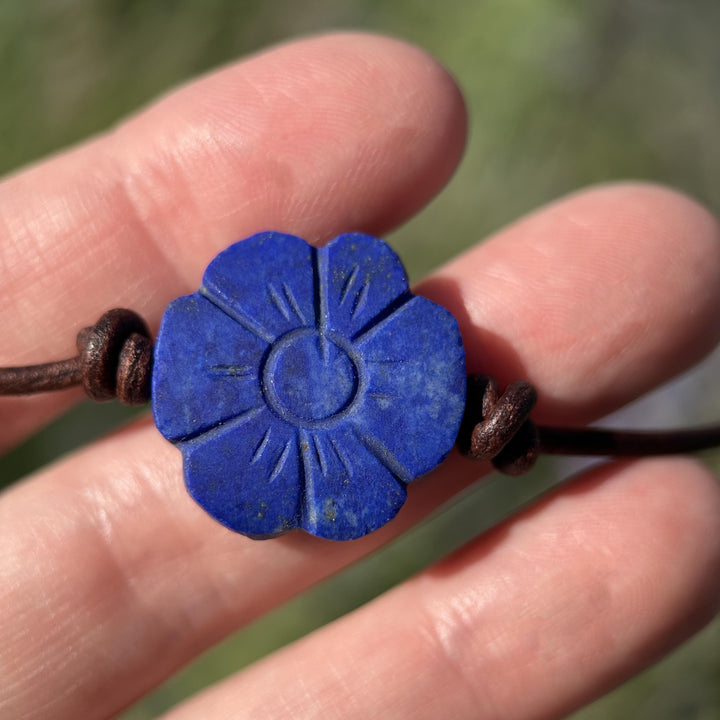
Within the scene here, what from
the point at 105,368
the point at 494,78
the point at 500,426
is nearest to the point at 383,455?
the point at 500,426

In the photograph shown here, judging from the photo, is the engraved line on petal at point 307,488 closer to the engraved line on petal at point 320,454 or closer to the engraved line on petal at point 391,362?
the engraved line on petal at point 320,454

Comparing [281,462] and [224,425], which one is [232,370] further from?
[281,462]

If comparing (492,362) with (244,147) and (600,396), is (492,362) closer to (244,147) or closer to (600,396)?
(600,396)

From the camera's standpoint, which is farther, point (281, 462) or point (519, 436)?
point (519, 436)

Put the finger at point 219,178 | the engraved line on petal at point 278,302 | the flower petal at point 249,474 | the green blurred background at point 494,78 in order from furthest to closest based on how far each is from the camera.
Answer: the green blurred background at point 494,78
the finger at point 219,178
the engraved line on petal at point 278,302
the flower petal at point 249,474

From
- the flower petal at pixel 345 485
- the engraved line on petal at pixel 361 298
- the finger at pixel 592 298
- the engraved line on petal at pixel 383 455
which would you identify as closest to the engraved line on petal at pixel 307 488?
the flower petal at pixel 345 485

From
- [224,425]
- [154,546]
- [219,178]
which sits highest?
[219,178]

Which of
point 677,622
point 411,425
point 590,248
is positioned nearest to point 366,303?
point 411,425

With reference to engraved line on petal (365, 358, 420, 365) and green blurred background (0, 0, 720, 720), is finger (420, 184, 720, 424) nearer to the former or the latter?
engraved line on petal (365, 358, 420, 365)
